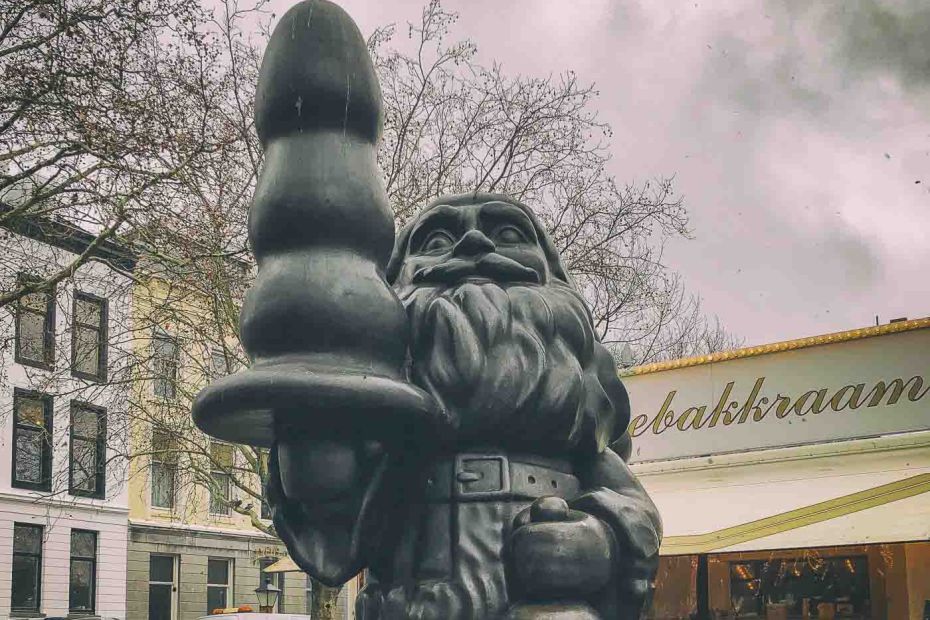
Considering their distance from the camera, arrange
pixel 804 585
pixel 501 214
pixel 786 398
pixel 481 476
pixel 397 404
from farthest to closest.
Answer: pixel 786 398, pixel 804 585, pixel 501 214, pixel 481 476, pixel 397 404

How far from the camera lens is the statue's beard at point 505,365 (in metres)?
2.31

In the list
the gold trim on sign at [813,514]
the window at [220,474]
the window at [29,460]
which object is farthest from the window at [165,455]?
the window at [29,460]

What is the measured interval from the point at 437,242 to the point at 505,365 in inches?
17.8

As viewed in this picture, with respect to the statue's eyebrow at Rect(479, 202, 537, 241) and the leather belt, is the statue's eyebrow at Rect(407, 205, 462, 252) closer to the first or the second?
the statue's eyebrow at Rect(479, 202, 537, 241)

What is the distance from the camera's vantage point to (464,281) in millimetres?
2482

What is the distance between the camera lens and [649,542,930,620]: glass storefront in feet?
31.2

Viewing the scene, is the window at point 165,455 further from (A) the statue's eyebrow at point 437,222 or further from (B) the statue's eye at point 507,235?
(B) the statue's eye at point 507,235

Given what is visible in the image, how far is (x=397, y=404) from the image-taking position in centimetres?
212

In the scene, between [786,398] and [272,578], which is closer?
[786,398]

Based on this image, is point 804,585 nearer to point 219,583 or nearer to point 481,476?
point 481,476

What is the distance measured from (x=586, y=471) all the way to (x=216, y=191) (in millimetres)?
10329

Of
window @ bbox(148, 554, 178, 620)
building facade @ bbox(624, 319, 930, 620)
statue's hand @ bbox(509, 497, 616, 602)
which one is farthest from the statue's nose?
window @ bbox(148, 554, 178, 620)

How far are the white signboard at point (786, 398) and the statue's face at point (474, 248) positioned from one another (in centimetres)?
800

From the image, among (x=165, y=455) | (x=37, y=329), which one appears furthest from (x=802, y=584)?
(x=37, y=329)
